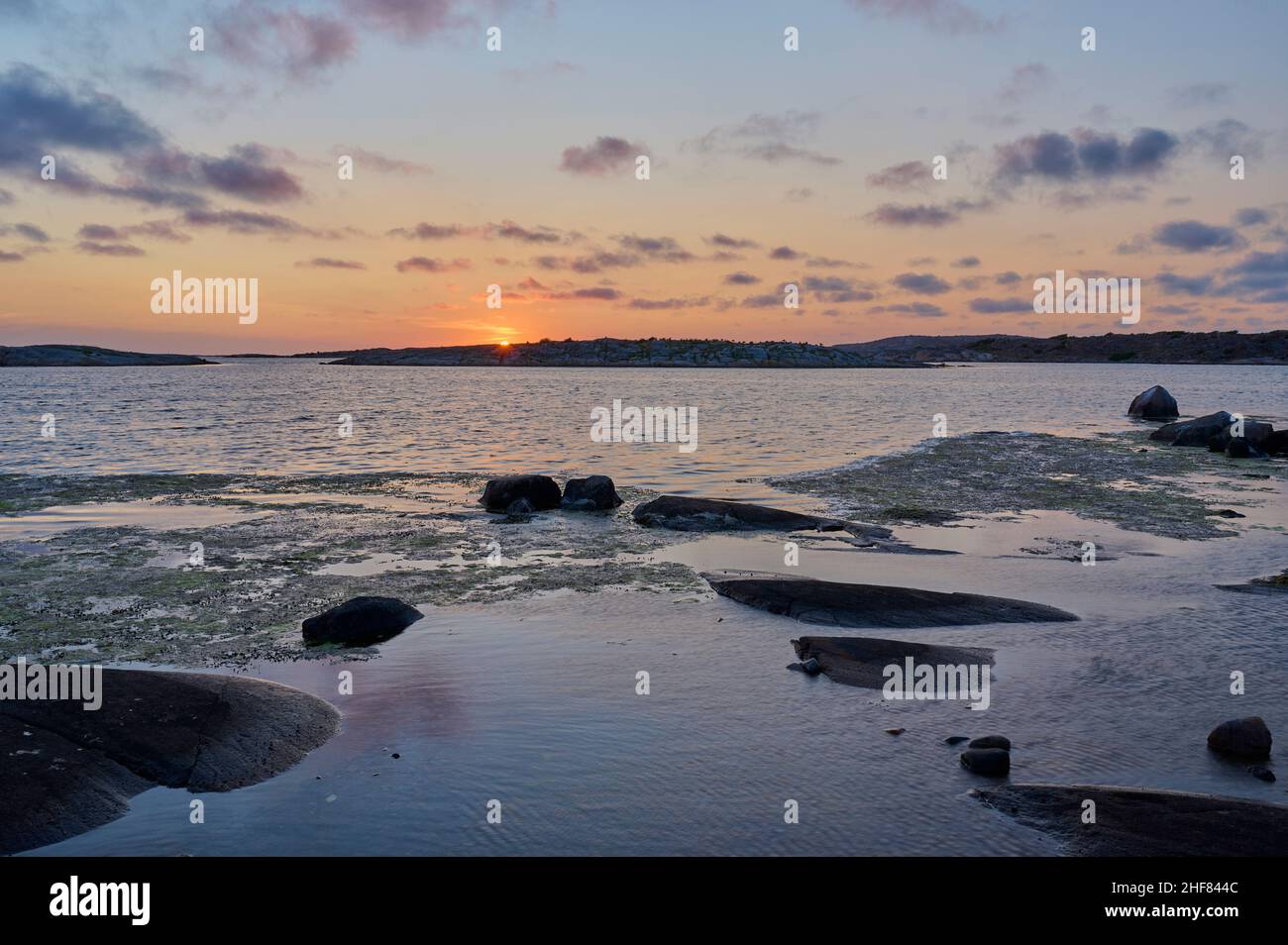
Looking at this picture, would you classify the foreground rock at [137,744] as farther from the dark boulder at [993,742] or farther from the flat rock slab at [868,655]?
the dark boulder at [993,742]

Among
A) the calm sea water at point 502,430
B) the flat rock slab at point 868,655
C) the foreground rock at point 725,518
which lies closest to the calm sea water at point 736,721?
the flat rock slab at point 868,655

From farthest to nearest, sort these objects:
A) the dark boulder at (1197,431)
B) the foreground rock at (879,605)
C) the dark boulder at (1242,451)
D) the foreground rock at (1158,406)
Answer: the foreground rock at (1158,406) < the dark boulder at (1197,431) < the dark boulder at (1242,451) < the foreground rock at (879,605)

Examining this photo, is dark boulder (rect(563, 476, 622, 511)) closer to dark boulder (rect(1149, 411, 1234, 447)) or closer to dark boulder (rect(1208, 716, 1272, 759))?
dark boulder (rect(1208, 716, 1272, 759))

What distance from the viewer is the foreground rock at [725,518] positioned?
2152 centimetres

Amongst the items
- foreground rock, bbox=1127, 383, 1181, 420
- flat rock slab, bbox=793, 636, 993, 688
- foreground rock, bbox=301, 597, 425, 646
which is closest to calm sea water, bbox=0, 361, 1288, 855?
flat rock slab, bbox=793, 636, 993, 688

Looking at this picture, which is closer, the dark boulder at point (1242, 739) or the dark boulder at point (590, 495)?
the dark boulder at point (1242, 739)

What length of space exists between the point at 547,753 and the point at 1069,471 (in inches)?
1137

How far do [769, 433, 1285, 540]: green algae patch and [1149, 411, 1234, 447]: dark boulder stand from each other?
187 centimetres

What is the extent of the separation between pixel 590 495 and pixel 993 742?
16.8 meters

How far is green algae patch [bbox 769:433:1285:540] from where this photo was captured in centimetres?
2338

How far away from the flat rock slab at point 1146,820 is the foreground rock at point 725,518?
13042mm
